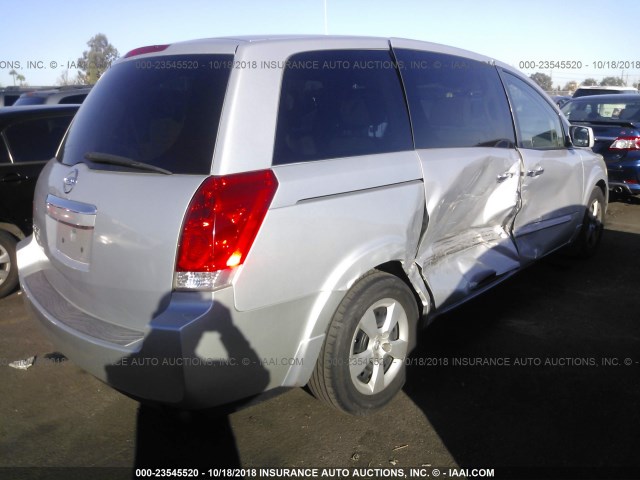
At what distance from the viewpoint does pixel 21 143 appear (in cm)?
493

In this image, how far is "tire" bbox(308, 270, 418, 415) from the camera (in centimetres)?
272

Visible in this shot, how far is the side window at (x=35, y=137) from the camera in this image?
4.88m

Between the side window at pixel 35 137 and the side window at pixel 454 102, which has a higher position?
the side window at pixel 454 102

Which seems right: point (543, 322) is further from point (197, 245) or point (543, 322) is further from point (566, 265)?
point (197, 245)

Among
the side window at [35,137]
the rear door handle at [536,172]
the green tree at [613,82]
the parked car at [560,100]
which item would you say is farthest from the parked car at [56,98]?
the green tree at [613,82]

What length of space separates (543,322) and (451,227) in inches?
46.6

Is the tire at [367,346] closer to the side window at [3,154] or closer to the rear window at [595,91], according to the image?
the side window at [3,154]

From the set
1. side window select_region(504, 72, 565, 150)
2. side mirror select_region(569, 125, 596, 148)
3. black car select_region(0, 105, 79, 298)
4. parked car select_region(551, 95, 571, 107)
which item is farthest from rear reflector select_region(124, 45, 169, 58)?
parked car select_region(551, 95, 571, 107)

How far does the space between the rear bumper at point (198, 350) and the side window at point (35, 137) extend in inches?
110

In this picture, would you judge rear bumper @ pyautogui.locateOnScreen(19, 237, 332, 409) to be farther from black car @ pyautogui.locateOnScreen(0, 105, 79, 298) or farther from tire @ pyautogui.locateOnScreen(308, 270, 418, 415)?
black car @ pyautogui.locateOnScreen(0, 105, 79, 298)

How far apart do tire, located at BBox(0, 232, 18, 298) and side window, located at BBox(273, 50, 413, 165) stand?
331cm

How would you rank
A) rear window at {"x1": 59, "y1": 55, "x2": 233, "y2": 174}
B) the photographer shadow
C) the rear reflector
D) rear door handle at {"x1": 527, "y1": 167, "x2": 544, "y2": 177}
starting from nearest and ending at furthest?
the photographer shadow → rear window at {"x1": 59, "y1": 55, "x2": 233, "y2": 174} → the rear reflector → rear door handle at {"x1": 527, "y1": 167, "x2": 544, "y2": 177}

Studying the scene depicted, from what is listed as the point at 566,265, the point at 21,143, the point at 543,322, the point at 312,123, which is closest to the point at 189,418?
the point at 312,123

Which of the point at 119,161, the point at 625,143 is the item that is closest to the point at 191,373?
the point at 119,161
